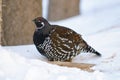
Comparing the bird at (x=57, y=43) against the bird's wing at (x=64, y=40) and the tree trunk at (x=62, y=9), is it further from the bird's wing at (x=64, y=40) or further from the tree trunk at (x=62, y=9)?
the tree trunk at (x=62, y=9)

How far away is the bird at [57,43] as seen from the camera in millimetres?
7906

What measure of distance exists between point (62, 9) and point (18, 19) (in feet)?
21.0

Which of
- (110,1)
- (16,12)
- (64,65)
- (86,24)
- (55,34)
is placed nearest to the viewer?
(64,65)

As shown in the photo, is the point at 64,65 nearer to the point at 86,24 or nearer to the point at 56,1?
the point at 86,24

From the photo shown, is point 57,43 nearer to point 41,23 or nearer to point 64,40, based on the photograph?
point 64,40

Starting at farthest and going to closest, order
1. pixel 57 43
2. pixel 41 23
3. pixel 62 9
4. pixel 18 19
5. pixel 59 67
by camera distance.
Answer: pixel 62 9 < pixel 18 19 < pixel 41 23 < pixel 57 43 < pixel 59 67

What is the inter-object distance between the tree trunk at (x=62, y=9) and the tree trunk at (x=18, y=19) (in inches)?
232

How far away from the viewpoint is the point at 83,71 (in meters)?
6.46

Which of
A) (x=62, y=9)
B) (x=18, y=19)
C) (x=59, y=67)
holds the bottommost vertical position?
(x=62, y=9)

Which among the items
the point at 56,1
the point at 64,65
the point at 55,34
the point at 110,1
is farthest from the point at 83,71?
the point at 110,1

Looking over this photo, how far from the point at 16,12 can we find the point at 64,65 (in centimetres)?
255

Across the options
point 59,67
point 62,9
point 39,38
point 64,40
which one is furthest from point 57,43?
point 62,9

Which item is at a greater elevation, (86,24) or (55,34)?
(55,34)

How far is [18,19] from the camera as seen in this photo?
9344 mm
